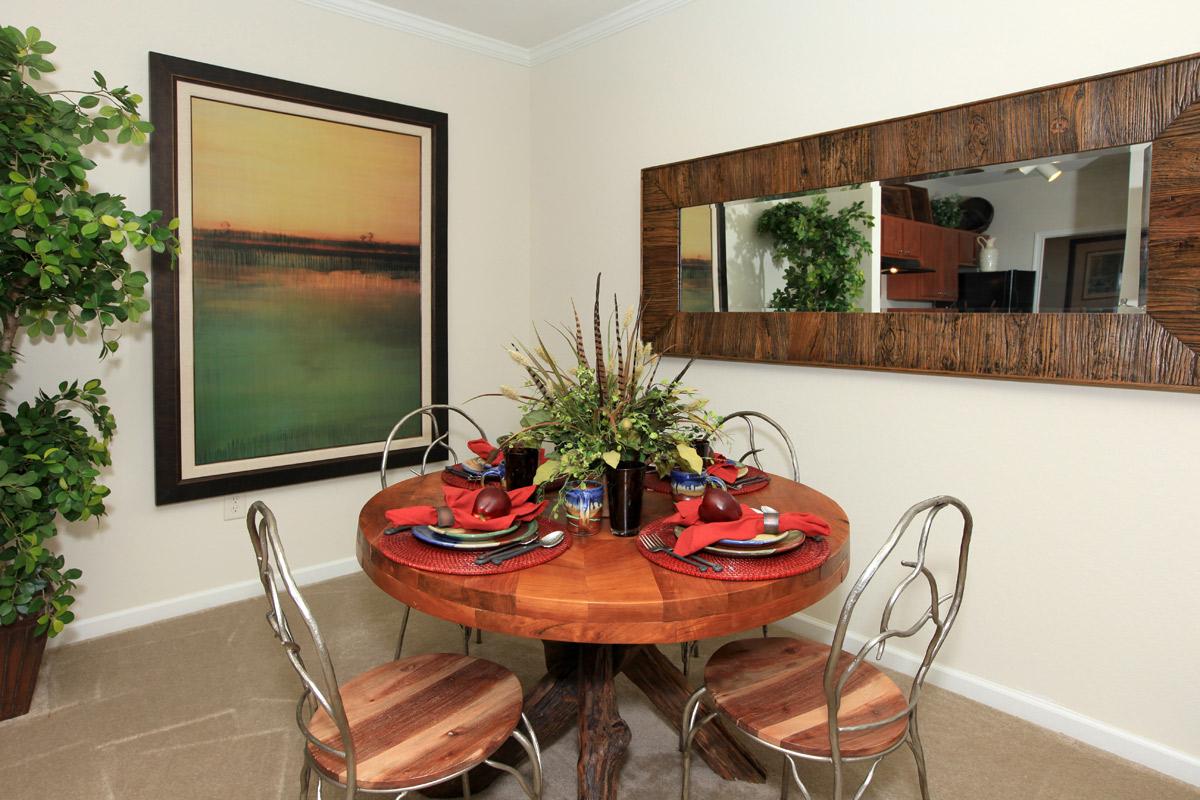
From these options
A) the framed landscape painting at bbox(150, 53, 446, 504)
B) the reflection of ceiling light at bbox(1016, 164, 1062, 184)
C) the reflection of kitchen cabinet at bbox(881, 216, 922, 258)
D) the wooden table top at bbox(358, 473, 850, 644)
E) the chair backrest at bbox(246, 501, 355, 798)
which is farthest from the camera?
the framed landscape painting at bbox(150, 53, 446, 504)

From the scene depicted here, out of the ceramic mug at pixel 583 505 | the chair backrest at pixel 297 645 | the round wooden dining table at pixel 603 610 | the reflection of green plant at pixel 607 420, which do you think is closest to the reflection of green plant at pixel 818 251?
the round wooden dining table at pixel 603 610

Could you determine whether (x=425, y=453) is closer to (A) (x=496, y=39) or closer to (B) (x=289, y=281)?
(B) (x=289, y=281)

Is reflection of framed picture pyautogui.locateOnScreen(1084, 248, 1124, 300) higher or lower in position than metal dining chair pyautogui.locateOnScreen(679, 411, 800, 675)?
higher

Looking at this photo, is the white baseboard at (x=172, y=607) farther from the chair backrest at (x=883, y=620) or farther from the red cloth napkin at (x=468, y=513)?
the chair backrest at (x=883, y=620)

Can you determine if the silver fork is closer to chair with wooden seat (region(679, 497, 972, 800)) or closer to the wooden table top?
the wooden table top

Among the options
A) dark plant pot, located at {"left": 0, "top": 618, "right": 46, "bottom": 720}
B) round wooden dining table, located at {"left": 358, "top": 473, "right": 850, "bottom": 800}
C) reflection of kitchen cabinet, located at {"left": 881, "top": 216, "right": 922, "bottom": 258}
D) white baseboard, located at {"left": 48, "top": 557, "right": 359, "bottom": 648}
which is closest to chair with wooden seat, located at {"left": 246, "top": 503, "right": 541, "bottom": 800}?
round wooden dining table, located at {"left": 358, "top": 473, "right": 850, "bottom": 800}

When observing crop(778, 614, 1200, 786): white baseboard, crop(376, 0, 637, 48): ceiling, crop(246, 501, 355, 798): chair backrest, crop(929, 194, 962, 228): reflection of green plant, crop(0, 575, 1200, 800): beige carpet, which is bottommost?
crop(0, 575, 1200, 800): beige carpet

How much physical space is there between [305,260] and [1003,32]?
282 centimetres

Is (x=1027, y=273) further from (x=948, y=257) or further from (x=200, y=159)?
(x=200, y=159)

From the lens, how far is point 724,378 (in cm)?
320

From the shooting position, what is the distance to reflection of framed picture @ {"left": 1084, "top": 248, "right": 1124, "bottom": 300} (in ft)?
6.88

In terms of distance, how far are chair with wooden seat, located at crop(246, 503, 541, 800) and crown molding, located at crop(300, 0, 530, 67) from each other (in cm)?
277

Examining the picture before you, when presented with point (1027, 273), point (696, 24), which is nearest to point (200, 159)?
point (696, 24)

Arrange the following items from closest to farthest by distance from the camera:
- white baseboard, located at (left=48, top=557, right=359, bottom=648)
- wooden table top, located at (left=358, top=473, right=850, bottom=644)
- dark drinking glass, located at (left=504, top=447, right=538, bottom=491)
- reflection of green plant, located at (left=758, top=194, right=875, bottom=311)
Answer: wooden table top, located at (left=358, top=473, right=850, bottom=644) → dark drinking glass, located at (left=504, top=447, right=538, bottom=491) → reflection of green plant, located at (left=758, top=194, right=875, bottom=311) → white baseboard, located at (left=48, top=557, right=359, bottom=648)
